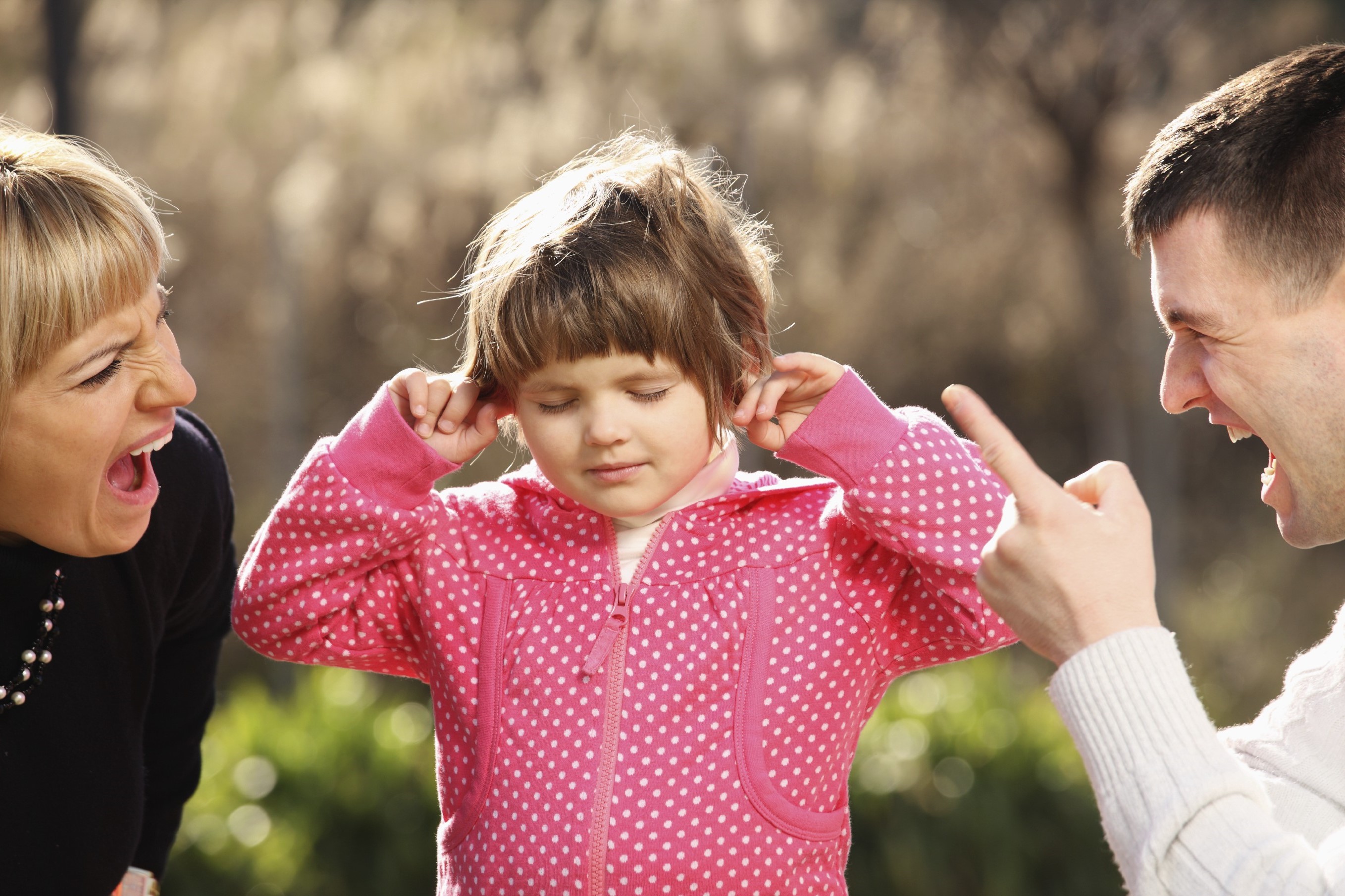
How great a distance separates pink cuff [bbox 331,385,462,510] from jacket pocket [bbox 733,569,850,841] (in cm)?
51

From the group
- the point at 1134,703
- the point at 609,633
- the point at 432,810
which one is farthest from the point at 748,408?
the point at 432,810

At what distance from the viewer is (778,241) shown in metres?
6.56

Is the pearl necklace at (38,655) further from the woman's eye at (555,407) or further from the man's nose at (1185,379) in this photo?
the man's nose at (1185,379)

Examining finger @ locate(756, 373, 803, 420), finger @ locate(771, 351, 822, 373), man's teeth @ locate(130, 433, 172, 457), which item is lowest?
man's teeth @ locate(130, 433, 172, 457)

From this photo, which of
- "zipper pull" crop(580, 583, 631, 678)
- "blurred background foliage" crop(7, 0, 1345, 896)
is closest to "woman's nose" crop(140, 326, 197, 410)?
"zipper pull" crop(580, 583, 631, 678)

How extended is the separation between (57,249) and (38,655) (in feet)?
2.30

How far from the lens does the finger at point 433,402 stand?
2039 millimetres

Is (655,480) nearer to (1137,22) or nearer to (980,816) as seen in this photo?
(980,816)

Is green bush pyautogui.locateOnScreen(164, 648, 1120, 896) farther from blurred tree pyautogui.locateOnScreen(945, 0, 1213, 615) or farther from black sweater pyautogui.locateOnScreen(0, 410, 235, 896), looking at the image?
blurred tree pyautogui.locateOnScreen(945, 0, 1213, 615)

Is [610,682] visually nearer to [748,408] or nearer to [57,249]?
[748,408]

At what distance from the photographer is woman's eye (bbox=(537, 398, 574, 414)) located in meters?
1.91

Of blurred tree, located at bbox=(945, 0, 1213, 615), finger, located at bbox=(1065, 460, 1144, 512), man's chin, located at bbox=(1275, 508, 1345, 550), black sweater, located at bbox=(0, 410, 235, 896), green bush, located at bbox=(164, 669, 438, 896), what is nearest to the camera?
finger, located at bbox=(1065, 460, 1144, 512)

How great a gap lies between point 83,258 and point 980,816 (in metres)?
3.17

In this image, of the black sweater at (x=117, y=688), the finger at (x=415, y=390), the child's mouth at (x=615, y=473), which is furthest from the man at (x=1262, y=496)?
the black sweater at (x=117, y=688)
